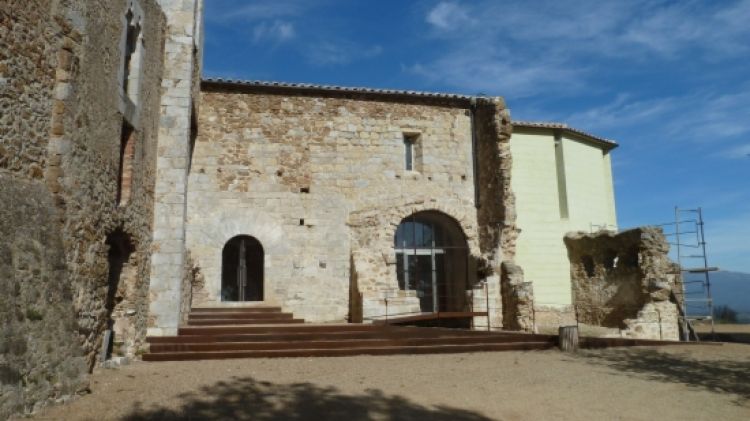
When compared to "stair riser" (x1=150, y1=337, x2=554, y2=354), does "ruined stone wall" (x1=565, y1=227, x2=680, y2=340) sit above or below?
above

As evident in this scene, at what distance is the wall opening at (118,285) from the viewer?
26.0 ft

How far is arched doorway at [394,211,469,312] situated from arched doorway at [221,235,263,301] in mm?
3831

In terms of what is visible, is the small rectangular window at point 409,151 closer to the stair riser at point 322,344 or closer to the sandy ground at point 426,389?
the stair riser at point 322,344

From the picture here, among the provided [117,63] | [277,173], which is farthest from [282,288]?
[117,63]

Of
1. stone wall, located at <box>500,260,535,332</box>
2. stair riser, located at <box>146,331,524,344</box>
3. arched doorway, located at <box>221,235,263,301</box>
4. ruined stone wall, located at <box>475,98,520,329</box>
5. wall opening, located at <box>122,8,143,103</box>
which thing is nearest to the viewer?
wall opening, located at <box>122,8,143,103</box>

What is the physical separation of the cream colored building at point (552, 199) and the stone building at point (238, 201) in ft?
0.20

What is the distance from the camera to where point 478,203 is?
14992mm

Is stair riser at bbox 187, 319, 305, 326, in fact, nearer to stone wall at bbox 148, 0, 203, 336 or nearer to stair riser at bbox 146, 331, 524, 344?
stone wall at bbox 148, 0, 203, 336

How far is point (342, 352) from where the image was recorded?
919 cm

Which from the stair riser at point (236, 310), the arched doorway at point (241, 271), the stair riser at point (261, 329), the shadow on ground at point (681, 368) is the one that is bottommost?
the shadow on ground at point (681, 368)

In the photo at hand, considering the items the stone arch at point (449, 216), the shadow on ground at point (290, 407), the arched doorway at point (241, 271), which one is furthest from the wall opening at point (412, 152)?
the shadow on ground at point (290, 407)

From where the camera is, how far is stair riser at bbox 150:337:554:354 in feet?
28.6

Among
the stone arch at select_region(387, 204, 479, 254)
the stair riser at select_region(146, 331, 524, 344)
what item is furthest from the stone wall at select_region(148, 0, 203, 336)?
the stone arch at select_region(387, 204, 479, 254)

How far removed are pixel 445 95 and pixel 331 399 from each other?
1082cm
